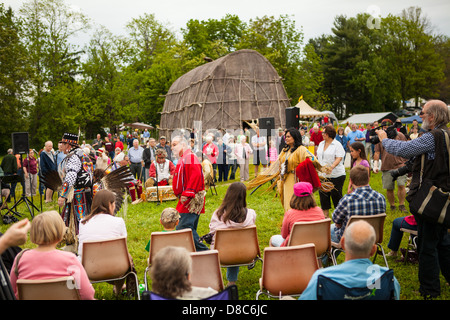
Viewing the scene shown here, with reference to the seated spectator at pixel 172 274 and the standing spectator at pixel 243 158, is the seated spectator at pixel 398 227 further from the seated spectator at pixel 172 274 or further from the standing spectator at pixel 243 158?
the standing spectator at pixel 243 158

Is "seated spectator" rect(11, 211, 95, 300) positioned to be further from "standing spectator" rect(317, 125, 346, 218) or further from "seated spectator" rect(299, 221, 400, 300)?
"standing spectator" rect(317, 125, 346, 218)

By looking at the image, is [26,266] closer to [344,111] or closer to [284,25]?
[284,25]

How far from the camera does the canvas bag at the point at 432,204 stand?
3619 millimetres

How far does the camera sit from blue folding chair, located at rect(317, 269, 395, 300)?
2.46 m

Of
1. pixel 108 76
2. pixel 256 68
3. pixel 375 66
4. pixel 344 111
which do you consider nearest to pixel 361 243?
pixel 256 68

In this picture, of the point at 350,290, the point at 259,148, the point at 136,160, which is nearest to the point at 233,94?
the point at 259,148

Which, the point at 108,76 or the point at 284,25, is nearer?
the point at 108,76

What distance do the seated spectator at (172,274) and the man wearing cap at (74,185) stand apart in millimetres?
4169

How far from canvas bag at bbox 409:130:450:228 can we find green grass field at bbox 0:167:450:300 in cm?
100

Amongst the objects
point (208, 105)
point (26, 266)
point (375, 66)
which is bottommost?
point (26, 266)

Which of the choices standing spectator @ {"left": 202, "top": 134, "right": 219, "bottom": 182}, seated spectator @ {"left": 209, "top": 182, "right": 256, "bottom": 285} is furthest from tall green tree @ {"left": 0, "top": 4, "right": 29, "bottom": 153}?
seated spectator @ {"left": 209, "top": 182, "right": 256, "bottom": 285}

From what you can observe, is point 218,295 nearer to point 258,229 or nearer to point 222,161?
point 258,229

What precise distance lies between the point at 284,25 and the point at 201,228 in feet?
118

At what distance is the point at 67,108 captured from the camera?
28.8 meters
